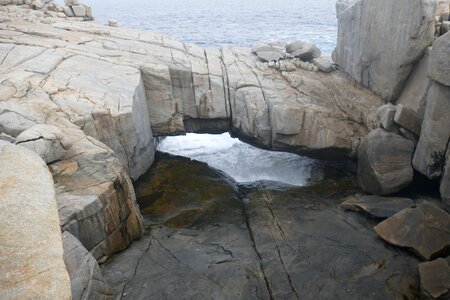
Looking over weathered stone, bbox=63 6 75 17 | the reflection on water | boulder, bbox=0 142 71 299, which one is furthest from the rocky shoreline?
weathered stone, bbox=63 6 75 17

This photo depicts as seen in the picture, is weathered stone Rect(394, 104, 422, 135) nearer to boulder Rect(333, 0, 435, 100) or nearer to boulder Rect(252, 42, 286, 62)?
boulder Rect(333, 0, 435, 100)

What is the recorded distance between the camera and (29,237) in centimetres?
424

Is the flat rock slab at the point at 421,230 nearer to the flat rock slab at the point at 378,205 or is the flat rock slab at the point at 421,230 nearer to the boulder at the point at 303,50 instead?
the flat rock slab at the point at 378,205

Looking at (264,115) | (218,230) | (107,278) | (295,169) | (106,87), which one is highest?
(106,87)

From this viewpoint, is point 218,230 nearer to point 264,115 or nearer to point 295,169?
point 264,115

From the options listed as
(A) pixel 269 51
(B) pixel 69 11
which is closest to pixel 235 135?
(A) pixel 269 51

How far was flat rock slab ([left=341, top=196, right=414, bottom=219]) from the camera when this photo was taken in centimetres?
977

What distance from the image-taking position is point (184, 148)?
16.3m

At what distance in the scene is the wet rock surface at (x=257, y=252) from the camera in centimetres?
741

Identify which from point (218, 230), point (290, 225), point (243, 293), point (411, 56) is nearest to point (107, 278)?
point (243, 293)

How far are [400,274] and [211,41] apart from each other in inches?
1257

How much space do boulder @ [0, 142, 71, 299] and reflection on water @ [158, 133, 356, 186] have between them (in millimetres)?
9415

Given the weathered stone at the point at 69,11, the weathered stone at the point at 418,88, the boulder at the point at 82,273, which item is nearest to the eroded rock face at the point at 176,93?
the weathered stone at the point at 418,88

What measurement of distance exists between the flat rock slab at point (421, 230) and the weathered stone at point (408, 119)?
8.44ft
